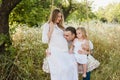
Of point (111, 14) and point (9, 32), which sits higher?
point (9, 32)

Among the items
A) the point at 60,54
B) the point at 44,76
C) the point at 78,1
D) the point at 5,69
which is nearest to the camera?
the point at 60,54

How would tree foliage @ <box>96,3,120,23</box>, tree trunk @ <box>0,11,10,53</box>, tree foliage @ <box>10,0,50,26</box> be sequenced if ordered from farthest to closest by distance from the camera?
tree foliage @ <box>96,3,120,23</box>
tree foliage @ <box>10,0,50,26</box>
tree trunk @ <box>0,11,10,53</box>

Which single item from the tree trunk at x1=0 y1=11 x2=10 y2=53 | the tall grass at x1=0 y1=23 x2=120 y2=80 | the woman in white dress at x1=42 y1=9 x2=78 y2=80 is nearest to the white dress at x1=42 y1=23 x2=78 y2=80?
the woman in white dress at x1=42 y1=9 x2=78 y2=80

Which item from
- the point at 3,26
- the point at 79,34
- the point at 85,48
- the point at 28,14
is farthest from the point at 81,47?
the point at 28,14

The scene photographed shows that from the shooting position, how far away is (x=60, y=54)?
18.1 feet

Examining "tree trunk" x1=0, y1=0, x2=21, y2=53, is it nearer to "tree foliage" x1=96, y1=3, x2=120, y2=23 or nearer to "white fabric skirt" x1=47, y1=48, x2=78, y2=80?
"white fabric skirt" x1=47, y1=48, x2=78, y2=80

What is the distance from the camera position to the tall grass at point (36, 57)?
7309mm

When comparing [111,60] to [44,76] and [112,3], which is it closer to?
[44,76]

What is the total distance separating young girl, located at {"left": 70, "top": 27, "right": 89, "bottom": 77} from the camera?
5.46 m

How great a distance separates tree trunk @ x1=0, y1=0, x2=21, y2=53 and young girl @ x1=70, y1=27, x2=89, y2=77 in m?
1.98

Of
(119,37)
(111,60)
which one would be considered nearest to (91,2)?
(119,37)

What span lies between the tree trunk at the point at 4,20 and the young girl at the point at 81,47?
1978 millimetres

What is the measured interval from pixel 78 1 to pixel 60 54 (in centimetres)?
1631

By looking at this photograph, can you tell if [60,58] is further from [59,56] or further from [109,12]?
[109,12]
